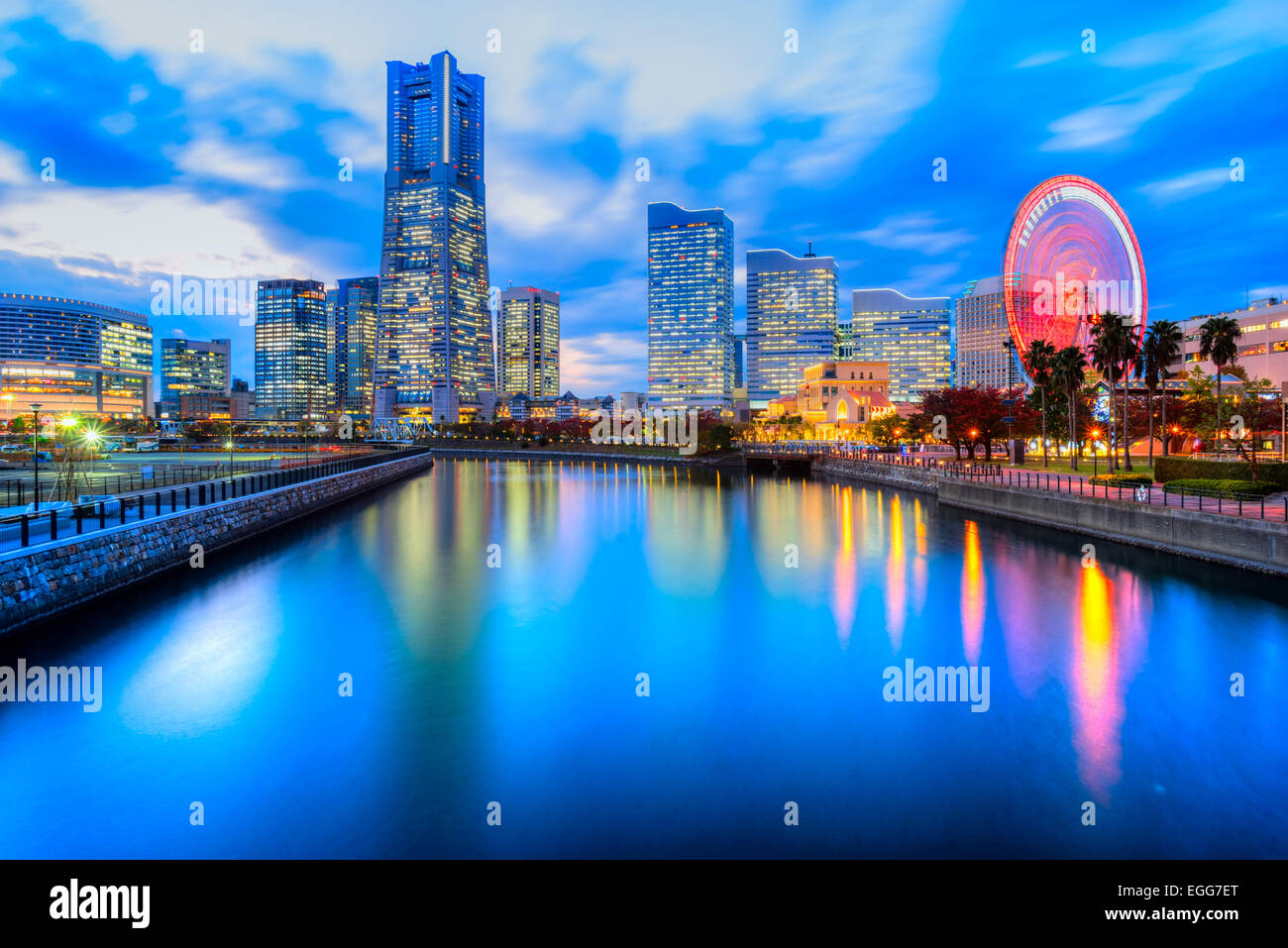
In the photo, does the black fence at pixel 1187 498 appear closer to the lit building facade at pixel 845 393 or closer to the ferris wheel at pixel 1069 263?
the ferris wheel at pixel 1069 263

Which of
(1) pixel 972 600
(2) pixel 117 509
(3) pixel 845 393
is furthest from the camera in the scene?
(3) pixel 845 393

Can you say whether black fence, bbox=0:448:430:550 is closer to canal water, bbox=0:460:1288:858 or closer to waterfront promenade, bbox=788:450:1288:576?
canal water, bbox=0:460:1288:858

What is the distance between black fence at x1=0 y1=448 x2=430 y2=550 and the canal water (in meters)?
2.83

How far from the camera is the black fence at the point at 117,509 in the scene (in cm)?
2056

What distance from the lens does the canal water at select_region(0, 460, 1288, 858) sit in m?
10.8

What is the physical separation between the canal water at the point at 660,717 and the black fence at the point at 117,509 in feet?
9.27

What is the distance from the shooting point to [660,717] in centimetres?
1545

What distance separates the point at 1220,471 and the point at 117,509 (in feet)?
178

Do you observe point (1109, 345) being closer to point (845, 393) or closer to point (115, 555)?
point (115, 555)

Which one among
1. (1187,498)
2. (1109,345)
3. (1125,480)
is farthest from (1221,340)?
(1187,498)

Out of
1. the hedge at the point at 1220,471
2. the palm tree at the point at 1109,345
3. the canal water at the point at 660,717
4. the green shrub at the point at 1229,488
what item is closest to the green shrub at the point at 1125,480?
the hedge at the point at 1220,471
